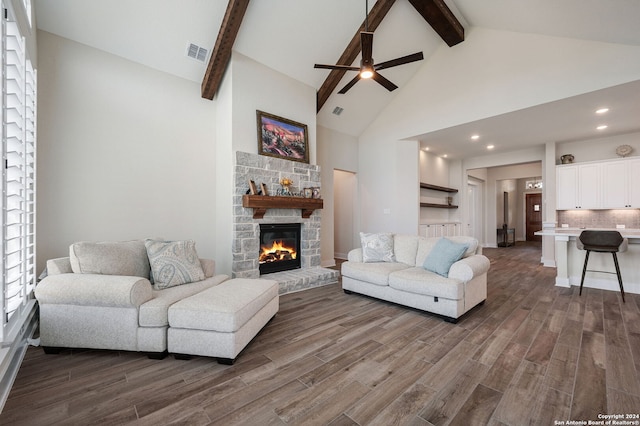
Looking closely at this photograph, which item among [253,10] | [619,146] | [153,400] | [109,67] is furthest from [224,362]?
[619,146]

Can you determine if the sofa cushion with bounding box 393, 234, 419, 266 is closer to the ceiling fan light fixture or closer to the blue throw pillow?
the blue throw pillow

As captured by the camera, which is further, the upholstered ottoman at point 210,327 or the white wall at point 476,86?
the white wall at point 476,86

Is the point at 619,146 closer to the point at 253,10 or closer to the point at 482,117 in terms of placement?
the point at 482,117

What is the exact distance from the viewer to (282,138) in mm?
4547

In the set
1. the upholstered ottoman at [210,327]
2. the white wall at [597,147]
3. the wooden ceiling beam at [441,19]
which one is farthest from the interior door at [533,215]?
the upholstered ottoman at [210,327]

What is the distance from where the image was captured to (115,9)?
3141mm

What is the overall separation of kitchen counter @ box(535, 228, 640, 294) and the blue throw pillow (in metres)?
2.21

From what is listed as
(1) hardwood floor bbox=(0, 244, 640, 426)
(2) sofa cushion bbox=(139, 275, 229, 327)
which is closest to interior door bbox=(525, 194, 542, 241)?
(1) hardwood floor bbox=(0, 244, 640, 426)

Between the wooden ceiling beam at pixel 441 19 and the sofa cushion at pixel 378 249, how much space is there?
360cm

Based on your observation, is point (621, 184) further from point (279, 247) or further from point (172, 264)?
point (172, 264)

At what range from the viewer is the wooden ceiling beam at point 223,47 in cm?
339

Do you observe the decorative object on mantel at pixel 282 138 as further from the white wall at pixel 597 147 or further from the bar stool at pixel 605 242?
the white wall at pixel 597 147

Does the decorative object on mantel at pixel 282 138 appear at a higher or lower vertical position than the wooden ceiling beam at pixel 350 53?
lower

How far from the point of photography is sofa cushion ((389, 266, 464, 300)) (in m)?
2.82
